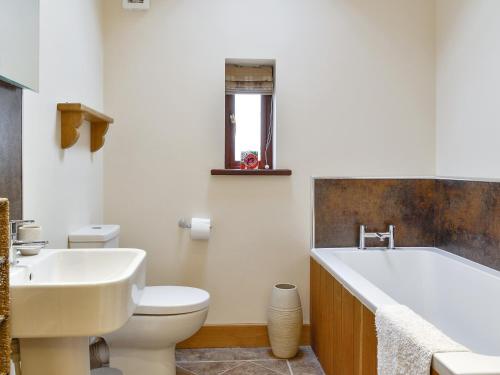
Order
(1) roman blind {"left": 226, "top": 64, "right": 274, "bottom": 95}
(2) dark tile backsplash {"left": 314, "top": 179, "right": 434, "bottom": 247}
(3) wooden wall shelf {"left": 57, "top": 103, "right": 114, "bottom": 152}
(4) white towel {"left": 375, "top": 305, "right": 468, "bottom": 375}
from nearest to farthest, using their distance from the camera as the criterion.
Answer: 1. (4) white towel {"left": 375, "top": 305, "right": 468, "bottom": 375}
2. (3) wooden wall shelf {"left": 57, "top": 103, "right": 114, "bottom": 152}
3. (2) dark tile backsplash {"left": 314, "top": 179, "right": 434, "bottom": 247}
4. (1) roman blind {"left": 226, "top": 64, "right": 274, "bottom": 95}

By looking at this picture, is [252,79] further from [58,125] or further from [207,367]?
[207,367]

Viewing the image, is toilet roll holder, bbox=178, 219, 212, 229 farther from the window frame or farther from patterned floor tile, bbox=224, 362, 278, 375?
patterned floor tile, bbox=224, 362, 278, 375

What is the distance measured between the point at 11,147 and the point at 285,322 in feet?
5.76

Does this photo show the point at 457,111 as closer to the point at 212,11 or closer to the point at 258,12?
the point at 258,12

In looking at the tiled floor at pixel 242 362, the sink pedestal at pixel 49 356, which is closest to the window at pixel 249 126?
the tiled floor at pixel 242 362

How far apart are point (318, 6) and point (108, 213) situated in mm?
1863

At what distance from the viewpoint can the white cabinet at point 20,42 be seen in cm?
146

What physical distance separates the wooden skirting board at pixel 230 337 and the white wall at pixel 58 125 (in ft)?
3.16

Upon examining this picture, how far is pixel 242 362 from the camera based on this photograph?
2604 millimetres

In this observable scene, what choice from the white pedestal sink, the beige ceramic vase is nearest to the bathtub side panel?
the beige ceramic vase

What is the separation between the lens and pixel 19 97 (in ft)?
5.33

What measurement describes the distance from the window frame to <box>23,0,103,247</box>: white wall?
0.84 meters

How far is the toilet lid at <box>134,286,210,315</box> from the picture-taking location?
2.09m

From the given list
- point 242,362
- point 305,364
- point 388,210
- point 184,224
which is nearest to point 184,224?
point 184,224
